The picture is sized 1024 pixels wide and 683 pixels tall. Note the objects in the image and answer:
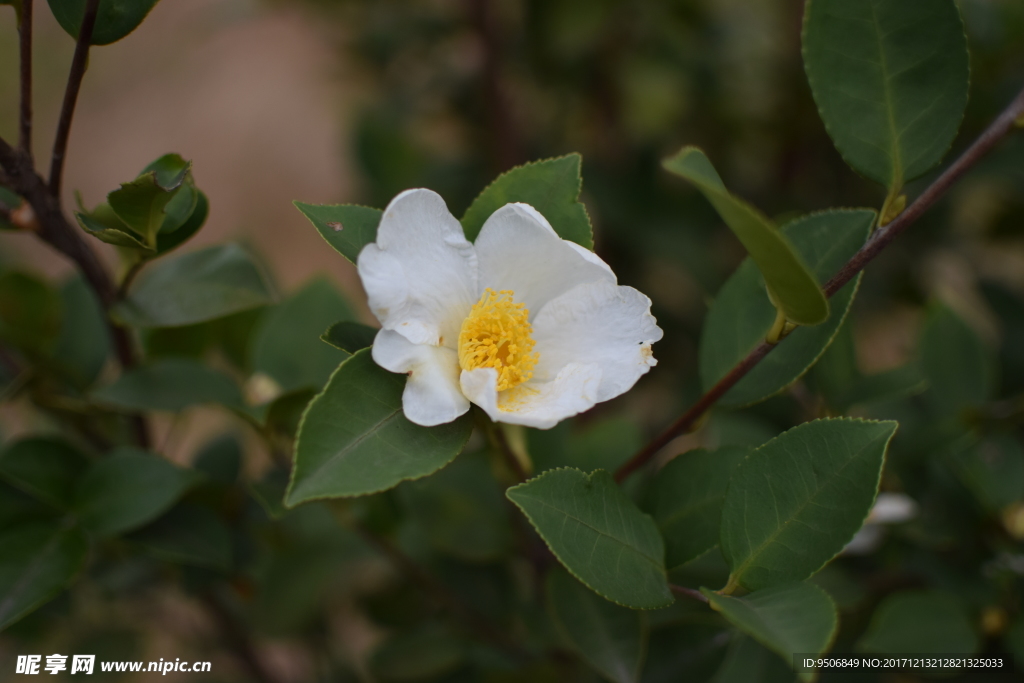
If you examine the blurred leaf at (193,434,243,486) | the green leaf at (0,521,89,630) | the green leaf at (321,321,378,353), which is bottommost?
the blurred leaf at (193,434,243,486)

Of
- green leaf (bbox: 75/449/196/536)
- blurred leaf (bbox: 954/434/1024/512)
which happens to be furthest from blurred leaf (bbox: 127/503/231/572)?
blurred leaf (bbox: 954/434/1024/512)

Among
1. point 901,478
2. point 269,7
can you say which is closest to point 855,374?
point 901,478

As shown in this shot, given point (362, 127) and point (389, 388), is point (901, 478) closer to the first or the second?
point (389, 388)

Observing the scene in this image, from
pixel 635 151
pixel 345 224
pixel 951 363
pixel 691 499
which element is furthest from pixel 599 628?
pixel 635 151

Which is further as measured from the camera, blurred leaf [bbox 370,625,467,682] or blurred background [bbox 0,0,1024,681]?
blurred background [bbox 0,0,1024,681]

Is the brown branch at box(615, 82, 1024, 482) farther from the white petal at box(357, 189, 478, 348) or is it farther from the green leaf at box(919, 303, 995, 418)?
the green leaf at box(919, 303, 995, 418)

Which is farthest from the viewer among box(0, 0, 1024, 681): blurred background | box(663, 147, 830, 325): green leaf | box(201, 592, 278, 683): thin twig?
box(0, 0, 1024, 681): blurred background
